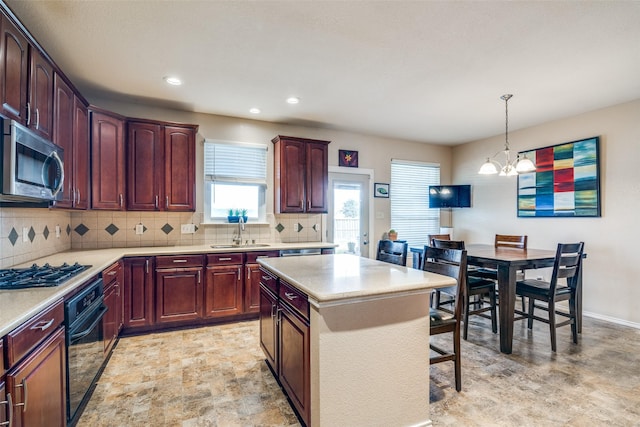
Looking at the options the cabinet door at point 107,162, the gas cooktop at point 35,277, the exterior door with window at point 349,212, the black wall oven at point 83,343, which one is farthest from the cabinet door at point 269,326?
the exterior door with window at point 349,212

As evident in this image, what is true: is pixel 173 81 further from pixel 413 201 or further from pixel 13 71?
pixel 413 201

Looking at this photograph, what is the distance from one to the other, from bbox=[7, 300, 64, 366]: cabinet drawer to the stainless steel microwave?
2.14ft

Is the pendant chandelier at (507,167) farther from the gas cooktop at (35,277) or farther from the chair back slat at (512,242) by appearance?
the gas cooktop at (35,277)

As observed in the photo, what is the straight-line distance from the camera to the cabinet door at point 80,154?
9.30ft

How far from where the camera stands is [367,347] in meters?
1.73

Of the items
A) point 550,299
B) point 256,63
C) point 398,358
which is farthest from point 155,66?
point 550,299

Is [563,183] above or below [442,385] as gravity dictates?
above

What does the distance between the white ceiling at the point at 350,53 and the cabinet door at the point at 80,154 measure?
15.6 inches

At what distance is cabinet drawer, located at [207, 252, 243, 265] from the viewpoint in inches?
144

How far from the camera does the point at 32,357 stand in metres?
1.38

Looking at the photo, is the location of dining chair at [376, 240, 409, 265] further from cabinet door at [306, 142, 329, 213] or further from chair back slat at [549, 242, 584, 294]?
cabinet door at [306, 142, 329, 213]

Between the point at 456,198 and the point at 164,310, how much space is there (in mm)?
4955

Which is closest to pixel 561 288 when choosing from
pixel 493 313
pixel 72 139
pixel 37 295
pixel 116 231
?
pixel 493 313

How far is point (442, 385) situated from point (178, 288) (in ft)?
9.16
